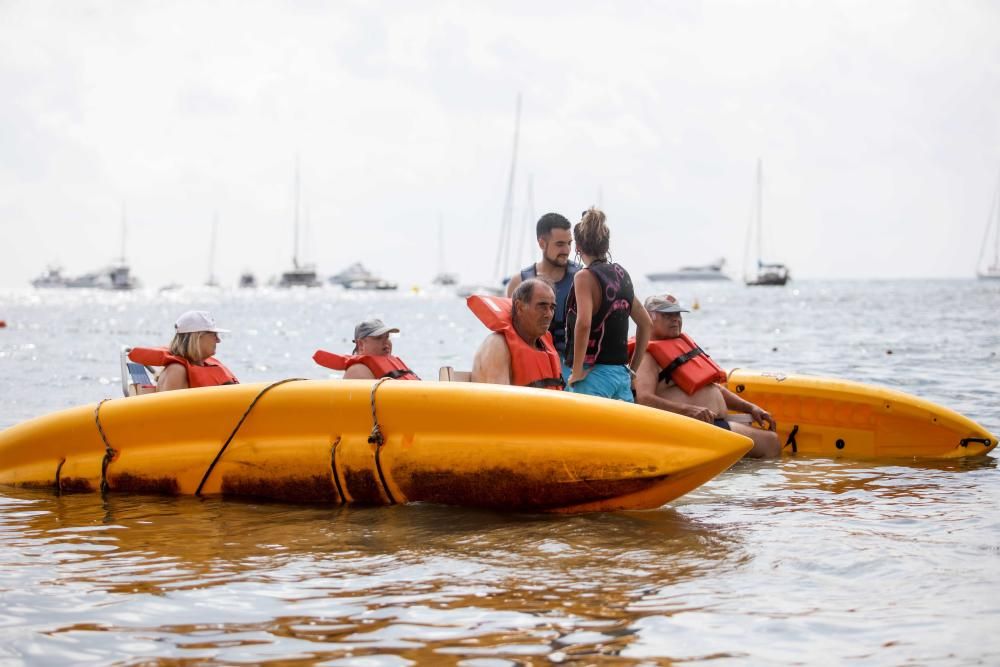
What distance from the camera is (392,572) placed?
4.49m

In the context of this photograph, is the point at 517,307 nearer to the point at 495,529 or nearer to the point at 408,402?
the point at 408,402

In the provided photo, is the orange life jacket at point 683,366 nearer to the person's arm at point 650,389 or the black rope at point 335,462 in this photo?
the person's arm at point 650,389

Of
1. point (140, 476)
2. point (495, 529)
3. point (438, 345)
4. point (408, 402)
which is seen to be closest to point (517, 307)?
point (408, 402)

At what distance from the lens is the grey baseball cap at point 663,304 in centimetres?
710

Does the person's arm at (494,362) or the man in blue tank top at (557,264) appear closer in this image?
the person's arm at (494,362)

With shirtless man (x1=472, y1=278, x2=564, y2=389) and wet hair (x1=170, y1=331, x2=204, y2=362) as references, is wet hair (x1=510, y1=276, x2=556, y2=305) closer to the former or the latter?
shirtless man (x1=472, y1=278, x2=564, y2=389)

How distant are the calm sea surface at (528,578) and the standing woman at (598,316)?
0.79 metres

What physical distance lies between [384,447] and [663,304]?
2.46 metres

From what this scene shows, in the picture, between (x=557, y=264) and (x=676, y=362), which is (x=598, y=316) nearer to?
(x=557, y=264)

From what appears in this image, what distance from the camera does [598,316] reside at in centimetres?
599

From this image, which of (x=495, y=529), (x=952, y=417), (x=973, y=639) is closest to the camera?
(x=973, y=639)

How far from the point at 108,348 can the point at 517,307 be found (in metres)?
25.3

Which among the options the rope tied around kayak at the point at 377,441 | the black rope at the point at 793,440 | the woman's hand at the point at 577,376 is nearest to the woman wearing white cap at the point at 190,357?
the rope tied around kayak at the point at 377,441

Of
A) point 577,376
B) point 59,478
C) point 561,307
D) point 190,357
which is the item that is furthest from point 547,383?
point 59,478
